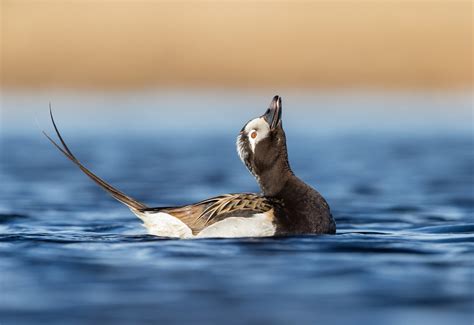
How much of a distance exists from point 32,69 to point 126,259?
24.6 m

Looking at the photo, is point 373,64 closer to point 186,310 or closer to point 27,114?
point 27,114

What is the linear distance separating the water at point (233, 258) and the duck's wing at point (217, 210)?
229 mm

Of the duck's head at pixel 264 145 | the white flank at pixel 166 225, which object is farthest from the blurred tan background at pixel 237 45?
the white flank at pixel 166 225

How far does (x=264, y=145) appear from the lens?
1006cm

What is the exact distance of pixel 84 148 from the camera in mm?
20766

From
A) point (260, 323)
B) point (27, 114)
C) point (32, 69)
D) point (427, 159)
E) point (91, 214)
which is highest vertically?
point (32, 69)

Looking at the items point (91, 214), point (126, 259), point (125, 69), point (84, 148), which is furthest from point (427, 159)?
point (125, 69)

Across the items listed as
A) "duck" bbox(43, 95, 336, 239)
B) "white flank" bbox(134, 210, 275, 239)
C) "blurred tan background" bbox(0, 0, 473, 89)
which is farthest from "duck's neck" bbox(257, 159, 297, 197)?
"blurred tan background" bbox(0, 0, 473, 89)

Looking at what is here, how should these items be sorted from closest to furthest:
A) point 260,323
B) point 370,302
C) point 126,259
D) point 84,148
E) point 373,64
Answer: point 260,323 < point 370,302 < point 126,259 < point 84,148 < point 373,64

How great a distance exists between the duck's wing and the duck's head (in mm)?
382

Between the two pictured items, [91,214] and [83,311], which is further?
[91,214]

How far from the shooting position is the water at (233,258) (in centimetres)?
695

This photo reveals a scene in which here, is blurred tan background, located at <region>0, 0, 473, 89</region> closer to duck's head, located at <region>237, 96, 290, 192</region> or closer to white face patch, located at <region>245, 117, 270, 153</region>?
duck's head, located at <region>237, 96, 290, 192</region>

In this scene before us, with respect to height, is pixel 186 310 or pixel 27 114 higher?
pixel 27 114
